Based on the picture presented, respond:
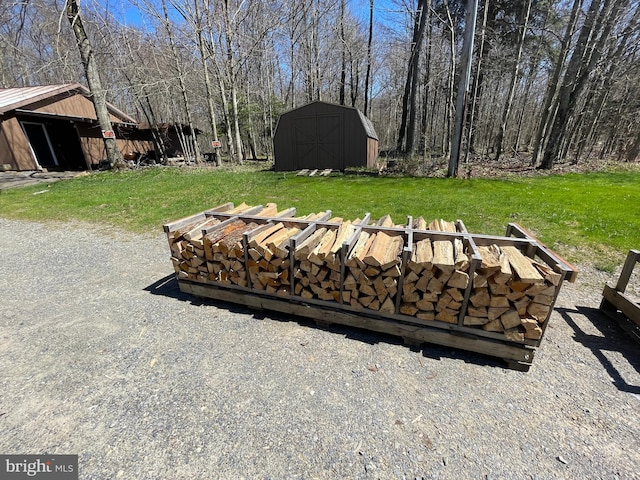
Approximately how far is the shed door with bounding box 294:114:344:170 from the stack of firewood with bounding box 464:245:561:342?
1462 cm

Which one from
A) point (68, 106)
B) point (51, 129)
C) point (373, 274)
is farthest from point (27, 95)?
point (373, 274)

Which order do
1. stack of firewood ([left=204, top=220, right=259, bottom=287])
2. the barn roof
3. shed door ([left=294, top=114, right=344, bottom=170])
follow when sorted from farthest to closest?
shed door ([left=294, top=114, right=344, bottom=170]) → the barn roof → stack of firewood ([left=204, top=220, right=259, bottom=287])

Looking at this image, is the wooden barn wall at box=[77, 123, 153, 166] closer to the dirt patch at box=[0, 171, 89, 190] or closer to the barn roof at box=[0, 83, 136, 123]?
the barn roof at box=[0, 83, 136, 123]

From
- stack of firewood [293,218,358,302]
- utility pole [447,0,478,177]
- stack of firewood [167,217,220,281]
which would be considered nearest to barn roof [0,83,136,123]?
stack of firewood [167,217,220,281]

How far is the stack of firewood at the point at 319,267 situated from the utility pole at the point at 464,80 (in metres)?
10.4

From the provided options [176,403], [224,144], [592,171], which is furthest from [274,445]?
[224,144]

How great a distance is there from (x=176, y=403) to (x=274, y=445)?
885 mm

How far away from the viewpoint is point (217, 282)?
3.51m

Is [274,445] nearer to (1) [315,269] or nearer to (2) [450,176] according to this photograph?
(1) [315,269]

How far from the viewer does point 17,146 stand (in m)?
14.5

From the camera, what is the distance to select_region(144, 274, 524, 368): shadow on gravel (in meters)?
2.68

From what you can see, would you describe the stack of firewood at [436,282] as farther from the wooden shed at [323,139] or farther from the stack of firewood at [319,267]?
the wooden shed at [323,139]

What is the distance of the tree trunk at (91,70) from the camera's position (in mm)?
12516

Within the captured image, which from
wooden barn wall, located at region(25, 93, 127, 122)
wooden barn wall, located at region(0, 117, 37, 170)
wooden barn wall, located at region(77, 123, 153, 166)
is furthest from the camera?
wooden barn wall, located at region(77, 123, 153, 166)
